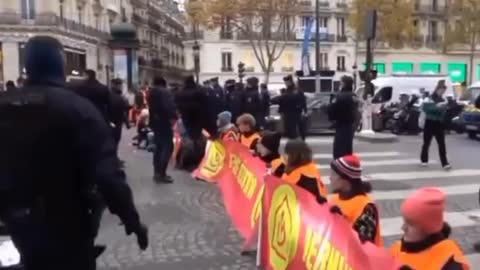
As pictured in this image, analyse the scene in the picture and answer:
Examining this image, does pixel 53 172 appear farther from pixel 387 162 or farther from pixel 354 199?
pixel 387 162

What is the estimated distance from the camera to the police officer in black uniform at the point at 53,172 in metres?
3.62

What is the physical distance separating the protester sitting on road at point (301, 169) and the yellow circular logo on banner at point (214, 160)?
362 cm

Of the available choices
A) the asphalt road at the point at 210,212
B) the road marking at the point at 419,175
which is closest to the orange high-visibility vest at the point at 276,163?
the asphalt road at the point at 210,212

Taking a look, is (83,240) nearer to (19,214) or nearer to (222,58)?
Result: (19,214)

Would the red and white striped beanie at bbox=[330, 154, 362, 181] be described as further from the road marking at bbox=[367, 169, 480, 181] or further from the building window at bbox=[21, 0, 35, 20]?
the building window at bbox=[21, 0, 35, 20]

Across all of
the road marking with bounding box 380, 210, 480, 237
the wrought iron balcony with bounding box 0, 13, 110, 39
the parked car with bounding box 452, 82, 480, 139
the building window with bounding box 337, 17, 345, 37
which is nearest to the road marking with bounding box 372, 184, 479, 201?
the road marking with bounding box 380, 210, 480, 237

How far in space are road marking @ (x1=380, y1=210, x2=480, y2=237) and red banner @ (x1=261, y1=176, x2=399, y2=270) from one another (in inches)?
91.8

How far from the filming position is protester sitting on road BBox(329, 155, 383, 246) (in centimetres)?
475

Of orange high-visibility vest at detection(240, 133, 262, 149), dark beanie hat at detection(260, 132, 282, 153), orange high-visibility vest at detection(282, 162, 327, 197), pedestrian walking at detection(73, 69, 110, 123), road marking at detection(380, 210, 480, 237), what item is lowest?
road marking at detection(380, 210, 480, 237)

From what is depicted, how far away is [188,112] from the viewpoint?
13547mm

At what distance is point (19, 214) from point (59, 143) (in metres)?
0.40

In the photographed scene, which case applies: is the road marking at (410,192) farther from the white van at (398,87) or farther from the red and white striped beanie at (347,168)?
the white van at (398,87)

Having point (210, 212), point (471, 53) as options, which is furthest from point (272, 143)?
point (471, 53)

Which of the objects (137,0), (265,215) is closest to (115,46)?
(265,215)
